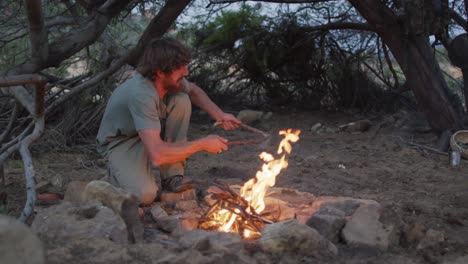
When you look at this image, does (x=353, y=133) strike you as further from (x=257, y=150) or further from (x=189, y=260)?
(x=189, y=260)

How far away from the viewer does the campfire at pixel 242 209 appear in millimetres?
3178

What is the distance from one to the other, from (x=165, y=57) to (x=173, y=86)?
0.31 meters

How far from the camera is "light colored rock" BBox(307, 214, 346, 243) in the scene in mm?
3088

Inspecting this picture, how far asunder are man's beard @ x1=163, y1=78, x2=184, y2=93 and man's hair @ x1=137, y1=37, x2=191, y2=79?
0.35 feet

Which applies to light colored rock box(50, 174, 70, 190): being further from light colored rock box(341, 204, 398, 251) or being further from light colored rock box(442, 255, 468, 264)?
light colored rock box(442, 255, 468, 264)

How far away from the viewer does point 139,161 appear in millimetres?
3762

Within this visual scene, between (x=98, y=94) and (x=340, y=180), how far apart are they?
9.90 ft

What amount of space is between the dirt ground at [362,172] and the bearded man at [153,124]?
0.80 m

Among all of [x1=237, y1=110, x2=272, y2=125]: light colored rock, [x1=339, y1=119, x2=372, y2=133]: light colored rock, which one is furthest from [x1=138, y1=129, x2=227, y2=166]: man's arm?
[x1=339, y1=119, x2=372, y2=133]: light colored rock

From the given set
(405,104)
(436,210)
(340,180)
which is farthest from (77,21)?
(405,104)

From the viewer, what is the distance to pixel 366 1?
5.81 meters

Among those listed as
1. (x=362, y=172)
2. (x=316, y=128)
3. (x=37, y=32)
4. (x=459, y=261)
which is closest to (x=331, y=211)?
(x=459, y=261)

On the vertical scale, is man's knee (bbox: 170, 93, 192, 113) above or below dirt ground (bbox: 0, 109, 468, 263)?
above

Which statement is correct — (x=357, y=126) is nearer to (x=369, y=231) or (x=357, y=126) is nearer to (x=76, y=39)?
(x=76, y=39)
